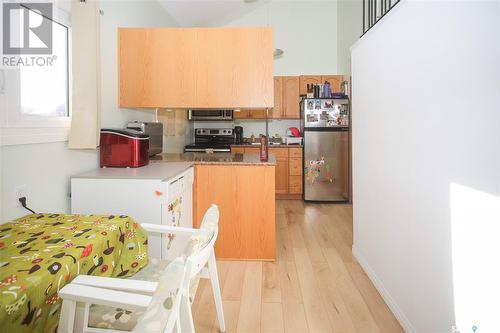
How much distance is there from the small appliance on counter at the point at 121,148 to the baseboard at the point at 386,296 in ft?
6.54

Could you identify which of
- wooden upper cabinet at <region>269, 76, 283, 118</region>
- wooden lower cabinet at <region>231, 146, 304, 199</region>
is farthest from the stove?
wooden upper cabinet at <region>269, 76, 283, 118</region>

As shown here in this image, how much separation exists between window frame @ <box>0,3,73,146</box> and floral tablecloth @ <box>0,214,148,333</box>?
46 centimetres

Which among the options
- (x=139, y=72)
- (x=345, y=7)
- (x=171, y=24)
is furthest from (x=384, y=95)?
(x=345, y=7)

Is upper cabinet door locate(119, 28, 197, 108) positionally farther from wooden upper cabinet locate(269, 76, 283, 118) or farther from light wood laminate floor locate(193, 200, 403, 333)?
wooden upper cabinet locate(269, 76, 283, 118)

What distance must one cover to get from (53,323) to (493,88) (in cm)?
167

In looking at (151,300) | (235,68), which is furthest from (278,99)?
(151,300)

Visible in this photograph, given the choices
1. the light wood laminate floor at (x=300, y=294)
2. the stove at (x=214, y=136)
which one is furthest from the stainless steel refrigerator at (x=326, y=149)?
the light wood laminate floor at (x=300, y=294)

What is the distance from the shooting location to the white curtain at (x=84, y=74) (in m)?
2.12

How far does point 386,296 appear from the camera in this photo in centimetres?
215

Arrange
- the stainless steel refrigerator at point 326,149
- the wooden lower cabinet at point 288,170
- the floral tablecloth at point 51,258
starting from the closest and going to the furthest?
the floral tablecloth at point 51,258
the stainless steel refrigerator at point 326,149
the wooden lower cabinet at point 288,170

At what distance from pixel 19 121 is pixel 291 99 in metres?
4.73

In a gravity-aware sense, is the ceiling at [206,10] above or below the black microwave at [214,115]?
above

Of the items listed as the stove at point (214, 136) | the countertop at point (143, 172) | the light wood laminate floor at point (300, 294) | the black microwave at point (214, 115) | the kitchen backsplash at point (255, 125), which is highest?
the black microwave at point (214, 115)

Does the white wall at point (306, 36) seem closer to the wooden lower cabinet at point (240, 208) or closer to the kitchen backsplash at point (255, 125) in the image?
the kitchen backsplash at point (255, 125)
